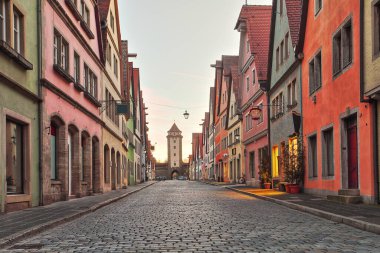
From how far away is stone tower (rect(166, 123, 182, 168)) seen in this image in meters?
167

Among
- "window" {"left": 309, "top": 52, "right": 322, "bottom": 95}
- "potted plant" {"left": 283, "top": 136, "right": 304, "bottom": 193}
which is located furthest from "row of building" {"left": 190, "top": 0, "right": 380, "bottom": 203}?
"potted plant" {"left": 283, "top": 136, "right": 304, "bottom": 193}

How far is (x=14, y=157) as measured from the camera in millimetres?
14398

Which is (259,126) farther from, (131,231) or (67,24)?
(131,231)

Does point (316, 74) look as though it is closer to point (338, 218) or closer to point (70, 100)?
point (70, 100)

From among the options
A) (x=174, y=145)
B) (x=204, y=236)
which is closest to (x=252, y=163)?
(x=204, y=236)

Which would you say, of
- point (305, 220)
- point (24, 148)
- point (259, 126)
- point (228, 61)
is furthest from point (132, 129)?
point (305, 220)

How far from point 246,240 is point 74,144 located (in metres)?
15.2

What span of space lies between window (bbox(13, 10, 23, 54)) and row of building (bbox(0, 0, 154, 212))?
0.03 metres

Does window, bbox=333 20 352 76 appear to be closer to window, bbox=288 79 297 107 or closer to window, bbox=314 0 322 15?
window, bbox=314 0 322 15

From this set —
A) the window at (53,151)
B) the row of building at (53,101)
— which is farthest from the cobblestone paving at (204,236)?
the window at (53,151)

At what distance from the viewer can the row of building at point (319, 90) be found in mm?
14961

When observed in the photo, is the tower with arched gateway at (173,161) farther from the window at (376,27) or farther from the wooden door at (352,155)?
the window at (376,27)

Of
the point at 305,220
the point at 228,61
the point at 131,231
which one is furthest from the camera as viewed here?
the point at 228,61

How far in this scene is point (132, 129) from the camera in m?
54.4
